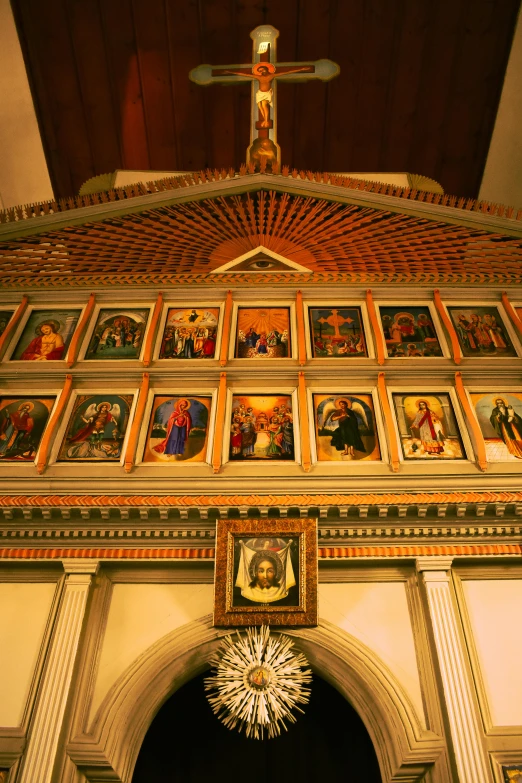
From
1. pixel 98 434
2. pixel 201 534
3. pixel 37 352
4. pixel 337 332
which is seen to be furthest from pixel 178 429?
pixel 337 332

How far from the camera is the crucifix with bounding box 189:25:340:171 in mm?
9062

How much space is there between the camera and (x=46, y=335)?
7.84m

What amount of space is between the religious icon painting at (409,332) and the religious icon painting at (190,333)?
176cm

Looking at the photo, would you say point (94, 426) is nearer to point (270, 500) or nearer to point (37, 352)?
point (37, 352)

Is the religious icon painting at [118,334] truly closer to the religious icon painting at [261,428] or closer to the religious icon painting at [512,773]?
the religious icon painting at [261,428]

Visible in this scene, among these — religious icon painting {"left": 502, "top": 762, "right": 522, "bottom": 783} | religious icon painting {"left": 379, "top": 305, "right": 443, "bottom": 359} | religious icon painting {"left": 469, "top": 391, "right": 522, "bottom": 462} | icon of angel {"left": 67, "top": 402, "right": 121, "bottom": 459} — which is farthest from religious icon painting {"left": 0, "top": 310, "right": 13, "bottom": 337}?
religious icon painting {"left": 502, "top": 762, "right": 522, "bottom": 783}

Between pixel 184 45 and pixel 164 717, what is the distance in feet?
29.4

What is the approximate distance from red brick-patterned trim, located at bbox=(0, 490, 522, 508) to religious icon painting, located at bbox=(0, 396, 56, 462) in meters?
0.60

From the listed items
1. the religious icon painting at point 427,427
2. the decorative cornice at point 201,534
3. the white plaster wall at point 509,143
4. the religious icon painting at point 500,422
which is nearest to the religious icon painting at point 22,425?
the decorative cornice at point 201,534

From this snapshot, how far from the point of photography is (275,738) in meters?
6.71

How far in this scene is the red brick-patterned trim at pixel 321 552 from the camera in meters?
5.88

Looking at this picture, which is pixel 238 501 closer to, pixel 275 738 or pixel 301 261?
pixel 275 738

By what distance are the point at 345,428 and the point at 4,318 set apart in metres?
3.88

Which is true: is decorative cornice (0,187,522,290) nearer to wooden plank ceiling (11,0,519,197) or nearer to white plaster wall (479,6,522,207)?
white plaster wall (479,6,522,207)
